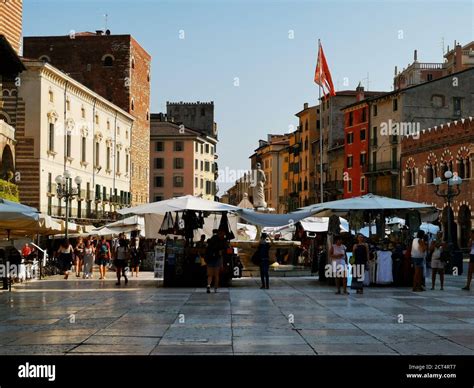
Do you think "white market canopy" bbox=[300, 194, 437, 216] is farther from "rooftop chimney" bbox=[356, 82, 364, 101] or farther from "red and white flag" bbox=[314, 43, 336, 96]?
"rooftop chimney" bbox=[356, 82, 364, 101]

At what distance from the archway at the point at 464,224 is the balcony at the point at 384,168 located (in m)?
15.6

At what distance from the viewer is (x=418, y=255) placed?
2177cm

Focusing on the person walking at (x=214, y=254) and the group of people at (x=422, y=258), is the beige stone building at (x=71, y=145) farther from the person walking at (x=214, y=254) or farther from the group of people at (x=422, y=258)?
the group of people at (x=422, y=258)

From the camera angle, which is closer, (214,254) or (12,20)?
(214,254)

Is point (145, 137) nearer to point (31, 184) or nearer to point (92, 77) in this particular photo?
point (92, 77)

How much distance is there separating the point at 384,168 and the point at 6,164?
3824 cm

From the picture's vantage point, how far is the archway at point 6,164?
41.0 metres

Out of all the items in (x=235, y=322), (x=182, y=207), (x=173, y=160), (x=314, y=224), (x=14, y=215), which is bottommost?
(x=235, y=322)

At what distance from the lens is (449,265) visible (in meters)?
34.4

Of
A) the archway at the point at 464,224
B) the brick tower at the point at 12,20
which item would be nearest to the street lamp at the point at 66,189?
the brick tower at the point at 12,20

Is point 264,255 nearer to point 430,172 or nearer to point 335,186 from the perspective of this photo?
point 430,172

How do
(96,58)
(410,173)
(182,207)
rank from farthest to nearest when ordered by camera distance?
(96,58)
(410,173)
(182,207)

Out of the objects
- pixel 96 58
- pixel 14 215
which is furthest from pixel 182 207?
pixel 96 58
